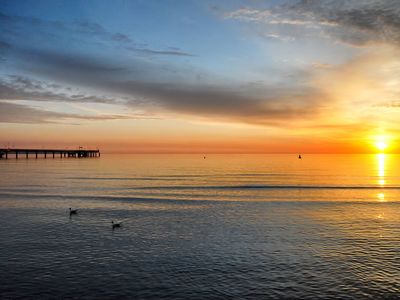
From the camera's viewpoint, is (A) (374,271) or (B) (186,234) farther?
(B) (186,234)

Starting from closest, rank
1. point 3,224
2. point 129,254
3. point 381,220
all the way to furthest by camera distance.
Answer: point 129,254
point 3,224
point 381,220

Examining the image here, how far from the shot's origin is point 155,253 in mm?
24109

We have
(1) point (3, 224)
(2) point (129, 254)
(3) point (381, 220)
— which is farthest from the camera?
(3) point (381, 220)

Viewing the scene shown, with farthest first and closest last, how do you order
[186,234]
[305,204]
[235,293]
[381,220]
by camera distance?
[305,204] < [381,220] < [186,234] < [235,293]

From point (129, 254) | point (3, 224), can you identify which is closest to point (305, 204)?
point (129, 254)

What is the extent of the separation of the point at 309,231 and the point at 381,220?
34.2 ft

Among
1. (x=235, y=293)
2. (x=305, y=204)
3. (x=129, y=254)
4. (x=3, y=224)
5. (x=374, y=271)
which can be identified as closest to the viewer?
(x=235, y=293)

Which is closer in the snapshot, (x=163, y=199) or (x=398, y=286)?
(x=398, y=286)

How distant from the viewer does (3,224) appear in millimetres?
32500

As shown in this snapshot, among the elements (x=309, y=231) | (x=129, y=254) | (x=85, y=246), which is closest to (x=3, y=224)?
(x=85, y=246)

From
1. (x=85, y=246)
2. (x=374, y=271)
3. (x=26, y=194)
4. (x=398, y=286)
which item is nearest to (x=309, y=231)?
(x=374, y=271)

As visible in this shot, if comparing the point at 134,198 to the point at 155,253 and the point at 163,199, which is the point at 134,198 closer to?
the point at 163,199

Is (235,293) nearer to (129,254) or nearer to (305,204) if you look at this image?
(129,254)

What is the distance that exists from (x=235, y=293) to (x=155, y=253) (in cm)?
799
